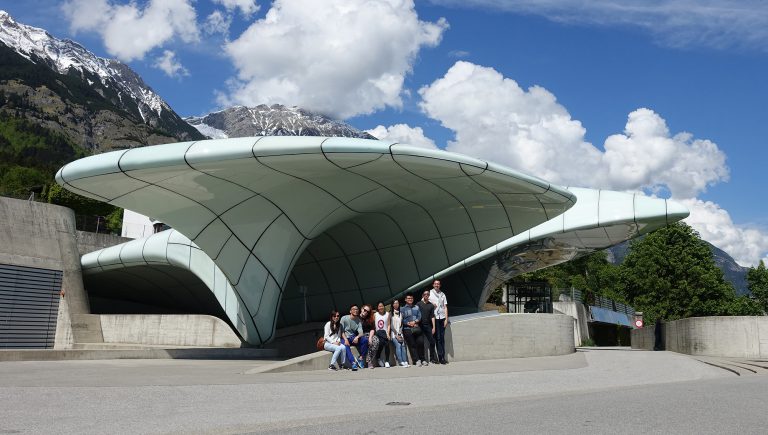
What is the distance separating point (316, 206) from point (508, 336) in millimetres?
5984

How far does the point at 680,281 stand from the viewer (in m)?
48.0

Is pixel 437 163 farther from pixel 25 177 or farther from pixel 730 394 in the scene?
pixel 25 177

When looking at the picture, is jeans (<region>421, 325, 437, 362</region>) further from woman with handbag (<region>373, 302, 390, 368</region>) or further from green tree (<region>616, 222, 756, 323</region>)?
green tree (<region>616, 222, 756, 323</region>)

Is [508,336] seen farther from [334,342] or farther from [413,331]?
[334,342]

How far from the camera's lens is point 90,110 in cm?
19112

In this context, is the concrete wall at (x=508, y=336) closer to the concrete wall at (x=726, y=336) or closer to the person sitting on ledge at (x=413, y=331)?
the person sitting on ledge at (x=413, y=331)

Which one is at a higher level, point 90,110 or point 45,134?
point 90,110

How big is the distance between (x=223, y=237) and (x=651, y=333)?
18.5m

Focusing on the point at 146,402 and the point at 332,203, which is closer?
the point at 146,402

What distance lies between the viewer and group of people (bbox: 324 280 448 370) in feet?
40.4

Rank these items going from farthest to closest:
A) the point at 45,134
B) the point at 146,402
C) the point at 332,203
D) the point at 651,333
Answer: the point at 45,134, the point at 651,333, the point at 332,203, the point at 146,402

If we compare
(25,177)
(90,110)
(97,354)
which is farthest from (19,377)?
(90,110)

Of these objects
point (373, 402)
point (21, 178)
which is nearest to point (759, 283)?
point (373, 402)

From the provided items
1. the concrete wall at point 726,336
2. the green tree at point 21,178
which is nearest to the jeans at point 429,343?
the concrete wall at point 726,336
